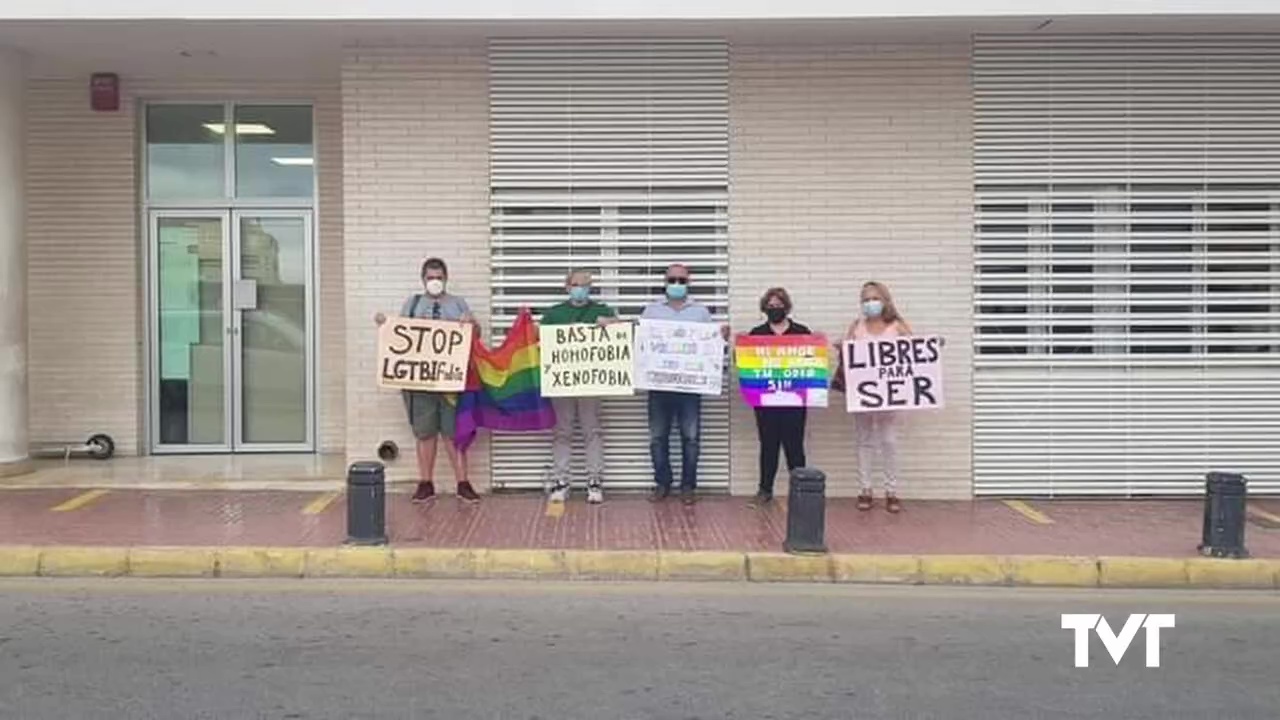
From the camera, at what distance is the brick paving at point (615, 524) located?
30.5 feet

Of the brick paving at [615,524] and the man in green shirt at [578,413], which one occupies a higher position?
the man in green shirt at [578,413]

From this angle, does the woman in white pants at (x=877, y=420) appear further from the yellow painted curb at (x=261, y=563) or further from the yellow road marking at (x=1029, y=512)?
the yellow painted curb at (x=261, y=563)

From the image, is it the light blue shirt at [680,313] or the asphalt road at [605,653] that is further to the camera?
the light blue shirt at [680,313]

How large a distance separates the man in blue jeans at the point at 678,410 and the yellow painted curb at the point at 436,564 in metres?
2.55

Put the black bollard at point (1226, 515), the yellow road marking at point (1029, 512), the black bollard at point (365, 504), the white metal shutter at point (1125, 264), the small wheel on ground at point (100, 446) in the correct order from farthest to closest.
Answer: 1. the small wheel on ground at point (100, 446)
2. the white metal shutter at point (1125, 264)
3. the yellow road marking at point (1029, 512)
4. the black bollard at point (365, 504)
5. the black bollard at point (1226, 515)

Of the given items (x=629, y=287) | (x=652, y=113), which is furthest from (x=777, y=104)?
(x=629, y=287)

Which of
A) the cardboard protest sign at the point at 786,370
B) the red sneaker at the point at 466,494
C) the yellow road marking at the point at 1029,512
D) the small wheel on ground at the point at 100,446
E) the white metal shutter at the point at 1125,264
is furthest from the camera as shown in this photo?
the small wheel on ground at the point at 100,446

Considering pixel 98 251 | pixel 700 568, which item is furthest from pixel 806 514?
pixel 98 251

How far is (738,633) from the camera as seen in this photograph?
7219 millimetres

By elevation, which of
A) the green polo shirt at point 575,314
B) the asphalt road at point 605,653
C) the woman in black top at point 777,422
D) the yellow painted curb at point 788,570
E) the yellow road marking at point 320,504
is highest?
the green polo shirt at point 575,314

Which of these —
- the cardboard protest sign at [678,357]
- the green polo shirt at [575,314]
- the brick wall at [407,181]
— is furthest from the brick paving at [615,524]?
the green polo shirt at [575,314]

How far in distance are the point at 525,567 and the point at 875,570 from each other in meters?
2.41

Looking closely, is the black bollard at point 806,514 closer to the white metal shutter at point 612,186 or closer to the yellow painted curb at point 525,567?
the yellow painted curb at point 525,567

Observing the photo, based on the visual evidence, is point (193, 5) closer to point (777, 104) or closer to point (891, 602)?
point (777, 104)
